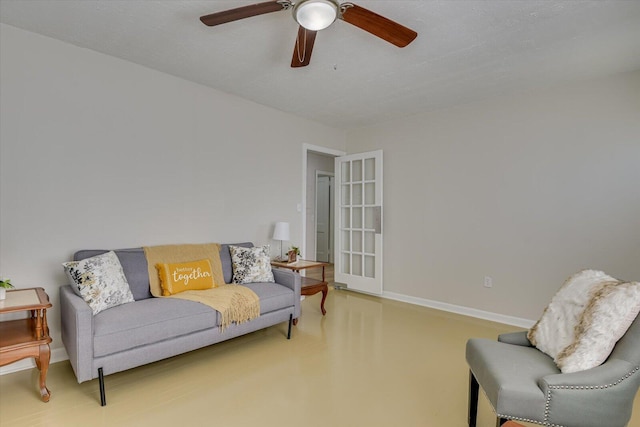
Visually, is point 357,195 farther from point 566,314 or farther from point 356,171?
point 566,314

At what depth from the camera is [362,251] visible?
5168 mm

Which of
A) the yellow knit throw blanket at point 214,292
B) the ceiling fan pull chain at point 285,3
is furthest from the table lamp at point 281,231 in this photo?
the ceiling fan pull chain at point 285,3

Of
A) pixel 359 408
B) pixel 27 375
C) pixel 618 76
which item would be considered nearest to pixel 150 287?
pixel 27 375

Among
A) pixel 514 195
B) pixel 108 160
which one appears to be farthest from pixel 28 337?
pixel 514 195

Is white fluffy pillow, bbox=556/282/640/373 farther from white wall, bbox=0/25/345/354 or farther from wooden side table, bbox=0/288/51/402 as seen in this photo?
white wall, bbox=0/25/345/354

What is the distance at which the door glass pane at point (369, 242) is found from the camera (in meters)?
5.05

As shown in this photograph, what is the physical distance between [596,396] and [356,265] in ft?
12.8

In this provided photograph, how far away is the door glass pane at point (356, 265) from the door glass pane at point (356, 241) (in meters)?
0.11

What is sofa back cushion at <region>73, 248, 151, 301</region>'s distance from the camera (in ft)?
9.03

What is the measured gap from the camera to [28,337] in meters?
2.09

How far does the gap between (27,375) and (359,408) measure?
7.87 feet

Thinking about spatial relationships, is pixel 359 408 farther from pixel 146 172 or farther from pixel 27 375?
pixel 146 172

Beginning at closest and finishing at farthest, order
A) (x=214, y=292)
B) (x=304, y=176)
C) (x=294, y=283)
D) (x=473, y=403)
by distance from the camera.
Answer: (x=473, y=403) → (x=214, y=292) → (x=294, y=283) → (x=304, y=176)

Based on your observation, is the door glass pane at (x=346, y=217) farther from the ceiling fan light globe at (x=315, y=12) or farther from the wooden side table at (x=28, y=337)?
the wooden side table at (x=28, y=337)
